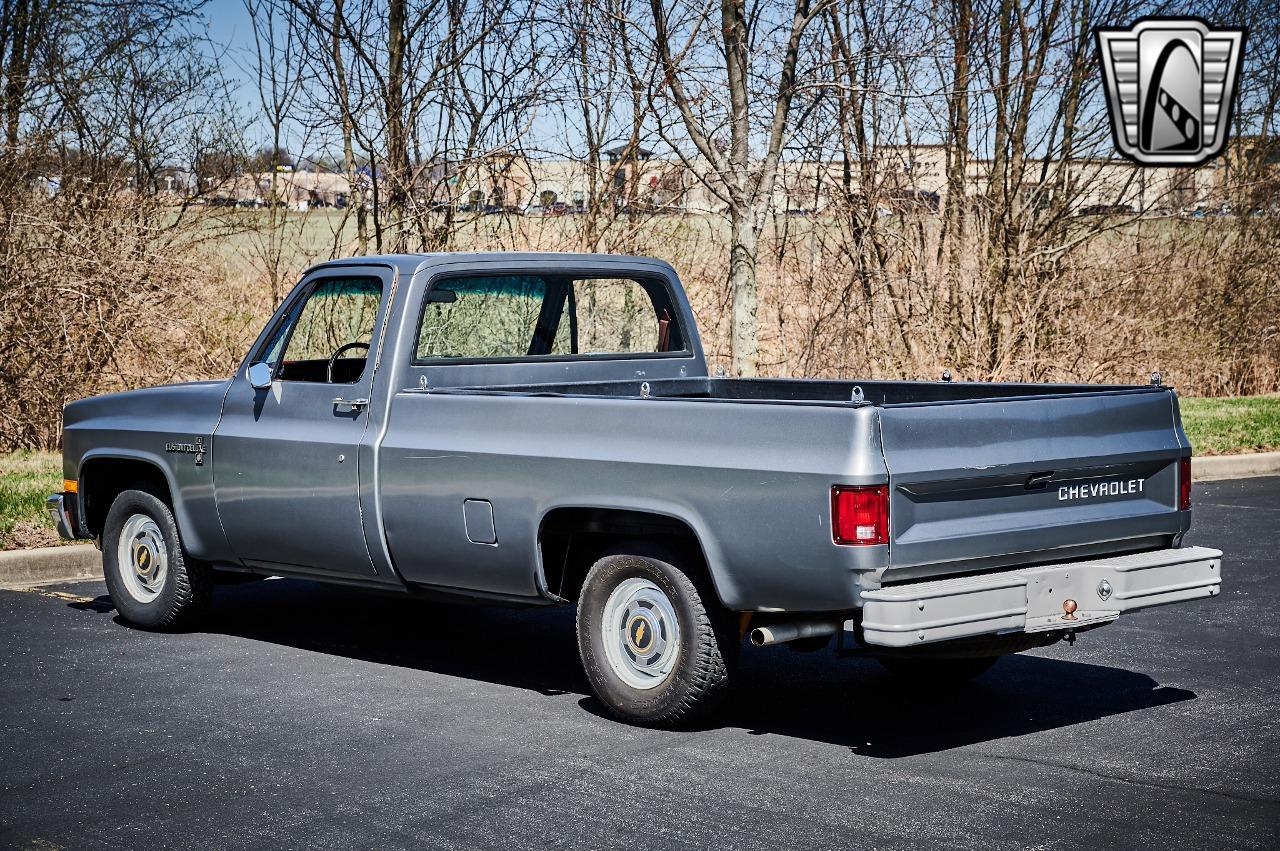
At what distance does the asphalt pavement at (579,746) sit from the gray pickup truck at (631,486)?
0.40 meters

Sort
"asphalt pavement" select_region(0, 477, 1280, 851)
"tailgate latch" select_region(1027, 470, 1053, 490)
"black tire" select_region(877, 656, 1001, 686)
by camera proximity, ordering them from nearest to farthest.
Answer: "asphalt pavement" select_region(0, 477, 1280, 851)
"tailgate latch" select_region(1027, 470, 1053, 490)
"black tire" select_region(877, 656, 1001, 686)

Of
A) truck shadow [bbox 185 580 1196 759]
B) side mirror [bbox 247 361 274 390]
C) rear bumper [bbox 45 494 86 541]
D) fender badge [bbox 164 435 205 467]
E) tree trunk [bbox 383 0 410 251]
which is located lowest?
truck shadow [bbox 185 580 1196 759]

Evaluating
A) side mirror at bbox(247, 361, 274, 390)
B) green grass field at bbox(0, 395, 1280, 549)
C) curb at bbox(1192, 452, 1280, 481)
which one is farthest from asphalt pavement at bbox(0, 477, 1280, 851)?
curb at bbox(1192, 452, 1280, 481)

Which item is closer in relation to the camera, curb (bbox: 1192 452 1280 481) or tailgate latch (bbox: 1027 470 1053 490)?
tailgate latch (bbox: 1027 470 1053 490)

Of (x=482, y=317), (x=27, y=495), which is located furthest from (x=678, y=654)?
(x=27, y=495)

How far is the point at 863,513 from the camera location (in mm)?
5637

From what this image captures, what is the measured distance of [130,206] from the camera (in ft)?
Answer: 50.2

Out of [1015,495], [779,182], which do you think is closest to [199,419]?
[1015,495]

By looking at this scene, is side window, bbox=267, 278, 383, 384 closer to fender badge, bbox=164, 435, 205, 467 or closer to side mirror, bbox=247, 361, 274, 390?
side mirror, bbox=247, 361, 274, 390

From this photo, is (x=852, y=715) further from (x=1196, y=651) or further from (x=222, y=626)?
(x=222, y=626)

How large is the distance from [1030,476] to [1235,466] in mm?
10009

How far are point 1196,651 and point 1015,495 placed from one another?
2.38 meters

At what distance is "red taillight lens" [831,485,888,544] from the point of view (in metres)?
5.63

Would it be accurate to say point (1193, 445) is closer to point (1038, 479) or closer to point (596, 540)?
point (1038, 479)
